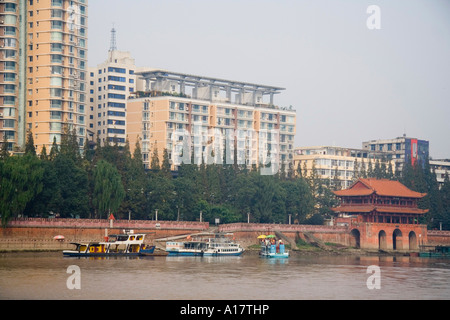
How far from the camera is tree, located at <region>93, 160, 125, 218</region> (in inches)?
4427

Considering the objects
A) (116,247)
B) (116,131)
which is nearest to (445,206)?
(116,131)

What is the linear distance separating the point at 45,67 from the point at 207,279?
78.6 metres

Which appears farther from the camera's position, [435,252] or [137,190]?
[435,252]

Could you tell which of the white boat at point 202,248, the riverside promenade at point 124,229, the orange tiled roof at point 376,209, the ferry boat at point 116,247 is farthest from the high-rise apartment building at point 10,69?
the orange tiled roof at point 376,209

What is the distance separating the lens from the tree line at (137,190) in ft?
344

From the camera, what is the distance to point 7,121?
446 ft

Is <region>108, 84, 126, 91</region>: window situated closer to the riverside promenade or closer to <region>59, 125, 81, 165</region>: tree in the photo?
<region>59, 125, 81, 165</region>: tree

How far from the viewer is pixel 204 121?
162 meters

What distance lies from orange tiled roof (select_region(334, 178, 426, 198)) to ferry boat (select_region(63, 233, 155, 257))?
4661cm

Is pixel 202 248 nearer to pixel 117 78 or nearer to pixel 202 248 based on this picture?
pixel 202 248
